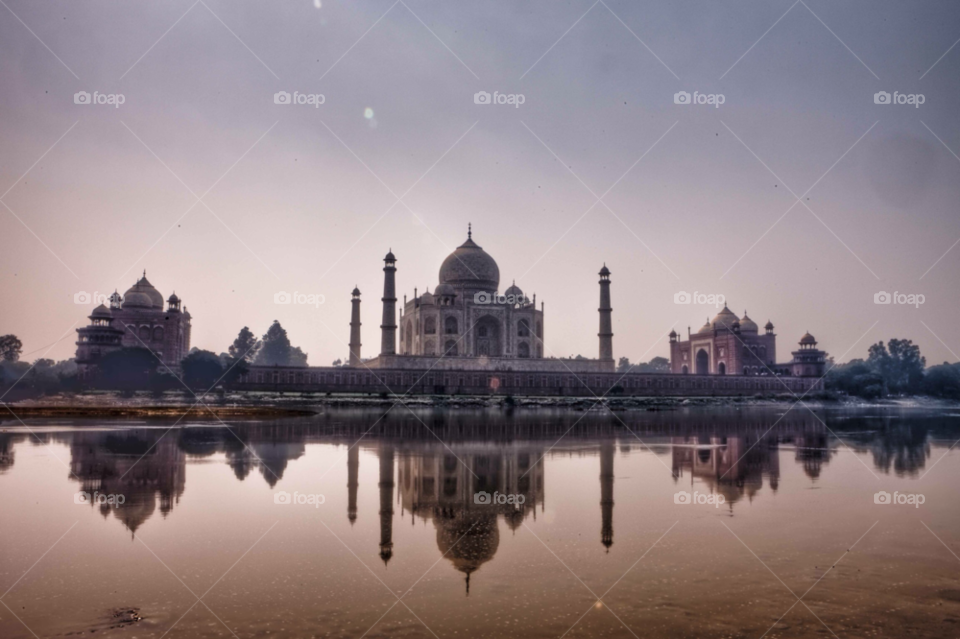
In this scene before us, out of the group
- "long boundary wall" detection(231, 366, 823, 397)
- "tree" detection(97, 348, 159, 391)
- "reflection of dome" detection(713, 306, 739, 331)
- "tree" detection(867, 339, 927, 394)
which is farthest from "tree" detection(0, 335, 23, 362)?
"tree" detection(867, 339, 927, 394)

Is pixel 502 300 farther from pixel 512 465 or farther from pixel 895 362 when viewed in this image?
pixel 895 362

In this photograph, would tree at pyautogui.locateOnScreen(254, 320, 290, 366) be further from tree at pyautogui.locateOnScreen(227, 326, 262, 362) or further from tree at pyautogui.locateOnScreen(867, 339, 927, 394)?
tree at pyautogui.locateOnScreen(867, 339, 927, 394)

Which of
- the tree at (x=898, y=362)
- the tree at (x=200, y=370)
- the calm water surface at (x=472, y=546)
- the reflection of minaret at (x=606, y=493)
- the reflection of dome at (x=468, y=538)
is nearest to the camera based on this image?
the calm water surface at (x=472, y=546)

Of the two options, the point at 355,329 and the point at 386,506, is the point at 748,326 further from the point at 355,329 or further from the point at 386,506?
the point at 386,506

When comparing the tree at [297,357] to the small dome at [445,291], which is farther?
the tree at [297,357]

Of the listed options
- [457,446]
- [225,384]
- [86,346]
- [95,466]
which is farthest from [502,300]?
[95,466]

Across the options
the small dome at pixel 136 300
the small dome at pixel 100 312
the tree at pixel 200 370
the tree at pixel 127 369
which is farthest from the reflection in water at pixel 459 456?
the small dome at pixel 136 300

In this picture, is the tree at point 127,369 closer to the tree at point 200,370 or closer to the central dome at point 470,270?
the tree at point 200,370
